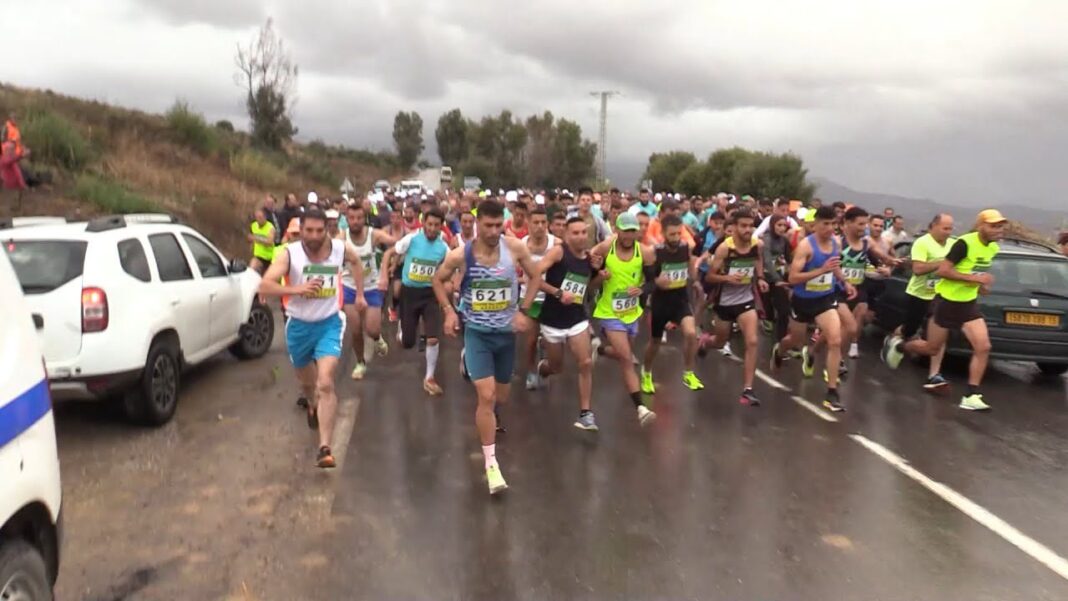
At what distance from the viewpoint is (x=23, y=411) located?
9.04ft

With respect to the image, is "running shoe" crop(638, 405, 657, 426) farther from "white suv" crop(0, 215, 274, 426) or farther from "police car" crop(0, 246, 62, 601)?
"police car" crop(0, 246, 62, 601)

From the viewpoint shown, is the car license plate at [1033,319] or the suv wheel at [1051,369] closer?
the car license plate at [1033,319]

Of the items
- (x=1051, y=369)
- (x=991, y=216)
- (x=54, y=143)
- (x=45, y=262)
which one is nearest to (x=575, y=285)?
(x=45, y=262)

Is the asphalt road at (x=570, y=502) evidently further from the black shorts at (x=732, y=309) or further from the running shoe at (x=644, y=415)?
the black shorts at (x=732, y=309)

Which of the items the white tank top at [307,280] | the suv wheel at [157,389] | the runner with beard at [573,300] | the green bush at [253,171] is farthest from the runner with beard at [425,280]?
the green bush at [253,171]

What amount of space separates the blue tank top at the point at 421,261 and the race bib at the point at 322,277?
2.23 meters

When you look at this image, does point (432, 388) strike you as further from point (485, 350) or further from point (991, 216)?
point (991, 216)

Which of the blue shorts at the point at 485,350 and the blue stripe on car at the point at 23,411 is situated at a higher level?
the blue stripe on car at the point at 23,411

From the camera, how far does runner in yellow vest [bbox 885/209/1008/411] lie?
24.9 ft

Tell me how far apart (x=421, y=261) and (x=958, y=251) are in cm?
539

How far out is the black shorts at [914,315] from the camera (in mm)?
8922

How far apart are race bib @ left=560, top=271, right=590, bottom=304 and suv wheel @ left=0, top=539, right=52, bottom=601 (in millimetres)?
4420

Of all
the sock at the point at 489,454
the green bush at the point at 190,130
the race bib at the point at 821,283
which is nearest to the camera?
the sock at the point at 489,454

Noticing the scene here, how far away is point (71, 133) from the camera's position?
2212 centimetres
